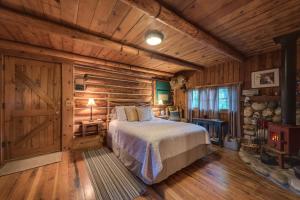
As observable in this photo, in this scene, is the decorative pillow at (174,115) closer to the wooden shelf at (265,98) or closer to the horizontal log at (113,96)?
the horizontal log at (113,96)

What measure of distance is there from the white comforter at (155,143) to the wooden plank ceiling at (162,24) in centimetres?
182

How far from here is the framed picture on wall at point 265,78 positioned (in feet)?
10.5

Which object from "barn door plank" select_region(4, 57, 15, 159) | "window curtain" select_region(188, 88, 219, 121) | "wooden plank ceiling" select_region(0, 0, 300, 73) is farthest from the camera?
"window curtain" select_region(188, 88, 219, 121)

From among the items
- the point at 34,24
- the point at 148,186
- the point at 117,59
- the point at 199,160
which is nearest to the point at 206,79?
the point at 199,160

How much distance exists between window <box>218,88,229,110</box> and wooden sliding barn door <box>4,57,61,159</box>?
15.5ft

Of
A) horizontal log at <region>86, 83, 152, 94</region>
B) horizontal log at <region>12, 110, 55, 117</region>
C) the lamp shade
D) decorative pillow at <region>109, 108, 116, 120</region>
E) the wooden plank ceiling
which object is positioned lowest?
decorative pillow at <region>109, 108, 116, 120</region>

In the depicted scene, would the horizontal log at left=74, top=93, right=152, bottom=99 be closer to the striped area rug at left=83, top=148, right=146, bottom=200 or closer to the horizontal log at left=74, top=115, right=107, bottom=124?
the horizontal log at left=74, top=115, right=107, bottom=124

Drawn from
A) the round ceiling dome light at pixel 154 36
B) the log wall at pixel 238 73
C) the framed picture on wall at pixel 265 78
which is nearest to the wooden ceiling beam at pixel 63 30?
the round ceiling dome light at pixel 154 36

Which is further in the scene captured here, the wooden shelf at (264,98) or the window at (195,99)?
the window at (195,99)

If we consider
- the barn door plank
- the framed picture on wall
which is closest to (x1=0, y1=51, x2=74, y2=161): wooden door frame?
the barn door plank

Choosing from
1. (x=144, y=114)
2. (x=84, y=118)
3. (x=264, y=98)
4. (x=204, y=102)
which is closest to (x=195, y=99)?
(x=204, y=102)

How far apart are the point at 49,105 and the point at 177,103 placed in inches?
175

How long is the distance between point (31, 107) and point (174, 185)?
3569 millimetres

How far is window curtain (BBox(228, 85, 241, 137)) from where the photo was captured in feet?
12.6
